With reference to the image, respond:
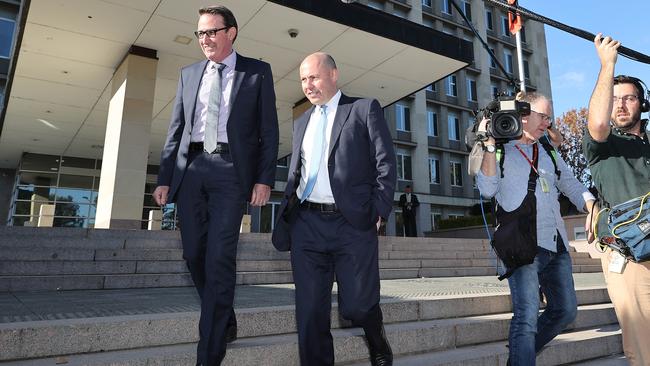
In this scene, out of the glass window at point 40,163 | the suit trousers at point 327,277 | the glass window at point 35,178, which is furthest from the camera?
the glass window at point 35,178

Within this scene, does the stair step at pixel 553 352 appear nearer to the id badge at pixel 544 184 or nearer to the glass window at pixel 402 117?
the id badge at pixel 544 184

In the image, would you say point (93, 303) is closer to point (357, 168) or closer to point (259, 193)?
point (259, 193)

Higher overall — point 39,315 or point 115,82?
point 115,82

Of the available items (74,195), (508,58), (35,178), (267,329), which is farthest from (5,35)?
(508,58)

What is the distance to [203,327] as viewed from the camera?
7.85 feet

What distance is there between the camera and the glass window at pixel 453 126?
31859 millimetres

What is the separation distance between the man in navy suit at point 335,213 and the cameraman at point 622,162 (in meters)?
1.27

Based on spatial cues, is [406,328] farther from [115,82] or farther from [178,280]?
[115,82]

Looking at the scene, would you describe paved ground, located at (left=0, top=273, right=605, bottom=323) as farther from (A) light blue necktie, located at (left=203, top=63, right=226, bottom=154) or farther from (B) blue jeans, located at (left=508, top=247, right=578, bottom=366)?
(B) blue jeans, located at (left=508, top=247, right=578, bottom=366)

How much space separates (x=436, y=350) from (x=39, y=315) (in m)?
3.24

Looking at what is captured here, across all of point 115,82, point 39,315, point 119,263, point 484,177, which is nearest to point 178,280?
point 119,263

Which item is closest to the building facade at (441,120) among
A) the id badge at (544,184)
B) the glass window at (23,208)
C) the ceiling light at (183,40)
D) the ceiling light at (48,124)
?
the ceiling light at (48,124)

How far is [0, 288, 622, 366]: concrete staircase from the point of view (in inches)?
104

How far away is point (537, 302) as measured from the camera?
275cm
